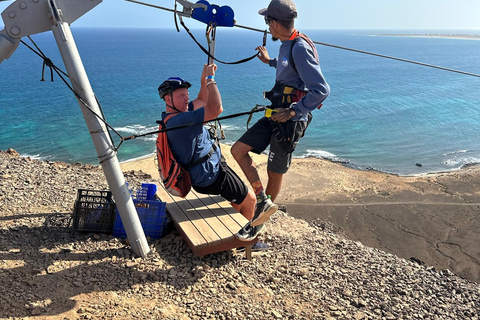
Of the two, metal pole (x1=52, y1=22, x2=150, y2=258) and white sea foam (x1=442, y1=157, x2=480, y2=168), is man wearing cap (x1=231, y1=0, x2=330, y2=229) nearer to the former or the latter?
metal pole (x1=52, y1=22, x2=150, y2=258)

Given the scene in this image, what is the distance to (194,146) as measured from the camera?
18.6 ft

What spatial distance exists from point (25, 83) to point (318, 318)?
66855 mm

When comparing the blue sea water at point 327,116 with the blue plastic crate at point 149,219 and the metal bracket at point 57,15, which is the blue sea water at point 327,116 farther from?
the metal bracket at point 57,15

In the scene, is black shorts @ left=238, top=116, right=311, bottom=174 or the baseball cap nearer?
the baseball cap

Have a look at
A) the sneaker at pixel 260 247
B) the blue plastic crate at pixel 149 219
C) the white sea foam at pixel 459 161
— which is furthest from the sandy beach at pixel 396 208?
the blue plastic crate at pixel 149 219

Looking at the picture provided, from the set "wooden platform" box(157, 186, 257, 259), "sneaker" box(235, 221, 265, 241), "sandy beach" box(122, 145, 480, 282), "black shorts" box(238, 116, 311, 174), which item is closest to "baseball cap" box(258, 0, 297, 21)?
"black shorts" box(238, 116, 311, 174)

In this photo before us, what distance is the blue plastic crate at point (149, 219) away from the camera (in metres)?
6.39

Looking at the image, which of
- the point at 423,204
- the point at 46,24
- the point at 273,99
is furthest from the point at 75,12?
the point at 423,204

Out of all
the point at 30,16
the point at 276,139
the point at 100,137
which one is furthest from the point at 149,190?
the point at 30,16

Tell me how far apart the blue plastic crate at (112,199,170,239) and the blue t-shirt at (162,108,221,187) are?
0.89 metres

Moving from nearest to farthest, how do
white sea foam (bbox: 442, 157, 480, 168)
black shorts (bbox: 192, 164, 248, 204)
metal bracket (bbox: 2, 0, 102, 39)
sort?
1. metal bracket (bbox: 2, 0, 102, 39)
2. black shorts (bbox: 192, 164, 248, 204)
3. white sea foam (bbox: 442, 157, 480, 168)

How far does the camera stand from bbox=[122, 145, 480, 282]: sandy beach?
13.7m

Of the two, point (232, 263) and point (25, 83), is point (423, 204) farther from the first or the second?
point (25, 83)

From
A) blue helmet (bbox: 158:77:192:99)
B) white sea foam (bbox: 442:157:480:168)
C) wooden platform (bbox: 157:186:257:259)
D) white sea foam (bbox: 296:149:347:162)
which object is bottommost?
white sea foam (bbox: 442:157:480:168)
